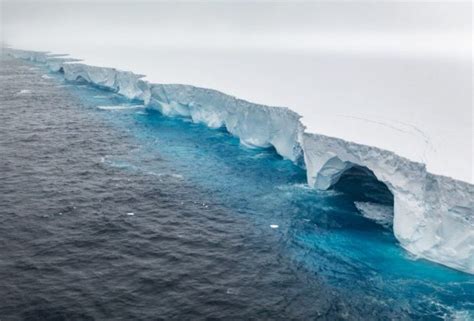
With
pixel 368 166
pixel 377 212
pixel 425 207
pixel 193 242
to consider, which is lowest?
pixel 193 242

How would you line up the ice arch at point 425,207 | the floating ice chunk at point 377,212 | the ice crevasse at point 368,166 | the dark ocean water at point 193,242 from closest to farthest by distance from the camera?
1. the dark ocean water at point 193,242
2. the ice arch at point 425,207
3. the ice crevasse at point 368,166
4. the floating ice chunk at point 377,212

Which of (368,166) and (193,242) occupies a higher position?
(368,166)

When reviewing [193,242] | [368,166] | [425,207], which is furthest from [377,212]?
[193,242]

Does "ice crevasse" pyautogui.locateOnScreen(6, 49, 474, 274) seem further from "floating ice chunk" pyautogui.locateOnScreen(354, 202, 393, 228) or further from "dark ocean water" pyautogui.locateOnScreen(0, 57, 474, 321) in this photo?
"floating ice chunk" pyautogui.locateOnScreen(354, 202, 393, 228)

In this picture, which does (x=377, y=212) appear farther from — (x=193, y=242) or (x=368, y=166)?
(x=193, y=242)

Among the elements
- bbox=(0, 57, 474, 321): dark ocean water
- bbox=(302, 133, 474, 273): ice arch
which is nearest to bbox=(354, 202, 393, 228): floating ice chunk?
bbox=(0, 57, 474, 321): dark ocean water

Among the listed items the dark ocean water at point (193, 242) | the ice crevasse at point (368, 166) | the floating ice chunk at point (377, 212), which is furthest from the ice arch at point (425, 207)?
the floating ice chunk at point (377, 212)

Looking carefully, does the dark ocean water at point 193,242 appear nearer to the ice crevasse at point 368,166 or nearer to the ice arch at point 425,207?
the ice arch at point 425,207
